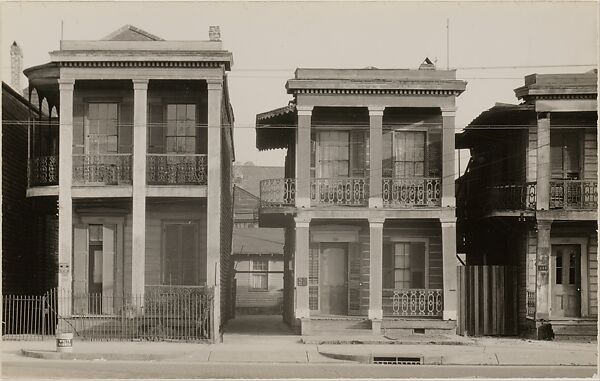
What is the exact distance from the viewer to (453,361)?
66.4 ft

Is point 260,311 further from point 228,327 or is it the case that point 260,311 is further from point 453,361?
point 453,361

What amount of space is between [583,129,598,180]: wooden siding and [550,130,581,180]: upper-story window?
0.61 ft

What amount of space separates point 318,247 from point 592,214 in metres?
8.21

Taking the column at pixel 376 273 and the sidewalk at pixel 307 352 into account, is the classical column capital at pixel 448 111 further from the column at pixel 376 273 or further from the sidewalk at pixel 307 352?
the sidewalk at pixel 307 352

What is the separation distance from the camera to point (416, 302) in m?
25.8

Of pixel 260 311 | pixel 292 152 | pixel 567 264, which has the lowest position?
pixel 260 311

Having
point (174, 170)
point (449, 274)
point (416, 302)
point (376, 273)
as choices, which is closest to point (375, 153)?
point (376, 273)

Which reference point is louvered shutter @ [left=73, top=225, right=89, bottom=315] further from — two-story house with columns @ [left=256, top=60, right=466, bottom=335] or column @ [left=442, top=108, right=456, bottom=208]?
column @ [left=442, top=108, right=456, bottom=208]

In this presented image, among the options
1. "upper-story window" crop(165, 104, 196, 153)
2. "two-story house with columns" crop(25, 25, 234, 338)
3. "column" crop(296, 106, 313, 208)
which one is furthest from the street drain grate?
"upper-story window" crop(165, 104, 196, 153)

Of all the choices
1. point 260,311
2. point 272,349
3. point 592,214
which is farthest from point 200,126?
point 260,311

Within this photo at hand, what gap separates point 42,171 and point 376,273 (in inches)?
404

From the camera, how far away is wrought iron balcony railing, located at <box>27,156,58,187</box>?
84.0ft

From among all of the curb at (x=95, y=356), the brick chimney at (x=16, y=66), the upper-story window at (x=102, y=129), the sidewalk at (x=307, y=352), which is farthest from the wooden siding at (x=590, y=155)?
the brick chimney at (x=16, y=66)

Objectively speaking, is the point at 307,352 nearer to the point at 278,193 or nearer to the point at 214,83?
the point at 278,193
